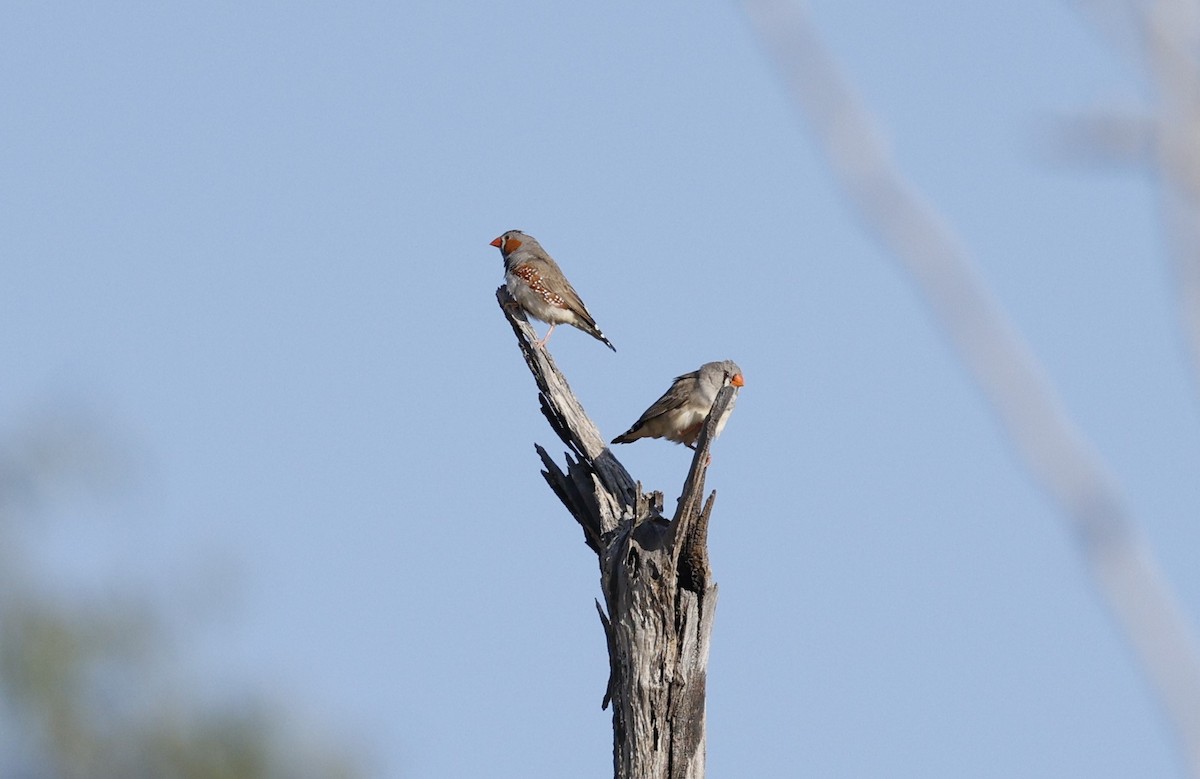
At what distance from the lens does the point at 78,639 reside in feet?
44.8

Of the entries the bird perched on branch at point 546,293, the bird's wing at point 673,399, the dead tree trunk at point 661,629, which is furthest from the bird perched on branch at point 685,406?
the dead tree trunk at point 661,629

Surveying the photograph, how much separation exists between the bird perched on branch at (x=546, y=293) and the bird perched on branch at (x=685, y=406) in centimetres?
137

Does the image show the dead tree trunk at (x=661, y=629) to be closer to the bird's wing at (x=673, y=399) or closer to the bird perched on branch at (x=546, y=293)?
the bird's wing at (x=673, y=399)

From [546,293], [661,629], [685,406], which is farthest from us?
[546,293]

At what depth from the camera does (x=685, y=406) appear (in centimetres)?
868

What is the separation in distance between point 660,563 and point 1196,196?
4860mm

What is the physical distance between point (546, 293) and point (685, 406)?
1834 millimetres

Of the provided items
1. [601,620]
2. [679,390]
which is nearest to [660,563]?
[601,620]

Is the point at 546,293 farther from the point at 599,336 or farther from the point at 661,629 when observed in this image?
the point at 661,629

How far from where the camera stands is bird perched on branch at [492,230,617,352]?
10188mm

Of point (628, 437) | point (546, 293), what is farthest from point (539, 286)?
point (628, 437)

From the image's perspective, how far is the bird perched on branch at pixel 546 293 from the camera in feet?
33.4

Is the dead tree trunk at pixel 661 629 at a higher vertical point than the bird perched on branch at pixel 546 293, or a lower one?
lower

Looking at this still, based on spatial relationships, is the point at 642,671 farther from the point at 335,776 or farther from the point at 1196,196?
the point at 335,776
